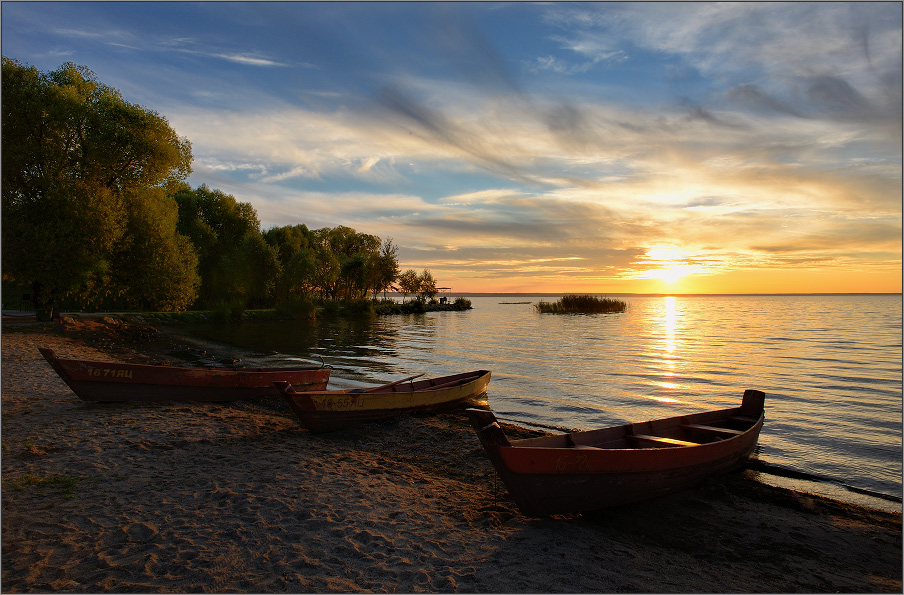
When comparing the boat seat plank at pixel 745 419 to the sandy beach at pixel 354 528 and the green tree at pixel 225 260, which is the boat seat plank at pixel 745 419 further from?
the green tree at pixel 225 260

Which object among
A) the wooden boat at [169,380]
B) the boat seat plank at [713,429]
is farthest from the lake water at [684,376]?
the wooden boat at [169,380]


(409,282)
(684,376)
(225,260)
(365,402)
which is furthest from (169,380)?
(409,282)

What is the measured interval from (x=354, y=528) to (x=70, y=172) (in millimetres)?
27812

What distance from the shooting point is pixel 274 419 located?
1109 cm

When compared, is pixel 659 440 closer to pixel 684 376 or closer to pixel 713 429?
pixel 713 429

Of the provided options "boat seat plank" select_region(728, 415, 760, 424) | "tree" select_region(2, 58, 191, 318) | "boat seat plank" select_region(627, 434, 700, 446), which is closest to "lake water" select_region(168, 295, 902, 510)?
"boat seat plank" select_region(728, 415, 760, 424)

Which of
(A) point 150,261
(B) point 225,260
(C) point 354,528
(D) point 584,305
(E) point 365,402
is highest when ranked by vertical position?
(B) point 225,260

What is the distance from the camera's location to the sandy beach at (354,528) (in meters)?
4.68

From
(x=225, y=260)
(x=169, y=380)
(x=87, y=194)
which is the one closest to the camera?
(x=169, y=380)

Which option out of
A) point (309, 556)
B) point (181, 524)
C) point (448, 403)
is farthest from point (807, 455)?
point (181, 524)

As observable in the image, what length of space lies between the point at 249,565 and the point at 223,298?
5484 centimetres

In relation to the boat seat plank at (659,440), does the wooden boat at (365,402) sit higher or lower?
lower

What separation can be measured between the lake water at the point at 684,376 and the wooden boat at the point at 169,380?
13.0 feet

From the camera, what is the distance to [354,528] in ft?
18.7
